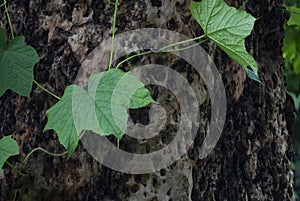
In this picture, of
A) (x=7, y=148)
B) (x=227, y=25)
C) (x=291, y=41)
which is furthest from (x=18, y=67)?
(x=291, y=41)

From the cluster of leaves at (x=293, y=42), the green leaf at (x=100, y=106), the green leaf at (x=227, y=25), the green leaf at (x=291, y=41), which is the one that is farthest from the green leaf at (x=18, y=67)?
the green leaf at (x=291, y=41)

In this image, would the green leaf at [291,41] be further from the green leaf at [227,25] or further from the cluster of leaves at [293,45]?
the green leaf at [227,25]

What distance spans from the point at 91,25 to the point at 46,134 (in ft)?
0.71

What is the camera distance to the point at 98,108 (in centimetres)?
85

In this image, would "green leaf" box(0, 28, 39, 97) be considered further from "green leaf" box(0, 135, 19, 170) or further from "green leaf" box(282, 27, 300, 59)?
"green leaf" box(282, 27, 300, 59)

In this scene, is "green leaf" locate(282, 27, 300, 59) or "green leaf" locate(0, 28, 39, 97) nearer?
"green leaf" locate(0, 28, 39, 97)

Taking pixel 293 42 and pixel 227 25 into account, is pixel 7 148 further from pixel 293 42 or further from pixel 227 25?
pixel 293 42

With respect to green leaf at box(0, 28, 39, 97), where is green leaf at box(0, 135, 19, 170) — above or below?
Result: below

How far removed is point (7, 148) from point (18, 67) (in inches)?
5.7

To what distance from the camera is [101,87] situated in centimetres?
88

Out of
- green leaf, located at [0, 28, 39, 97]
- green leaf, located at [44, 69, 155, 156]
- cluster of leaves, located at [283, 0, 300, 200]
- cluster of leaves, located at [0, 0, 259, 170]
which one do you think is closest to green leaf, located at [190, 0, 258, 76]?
cluster of leaves, located at [0, 0, 259, 170]

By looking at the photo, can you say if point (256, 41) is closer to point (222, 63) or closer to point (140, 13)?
point (222, 63)

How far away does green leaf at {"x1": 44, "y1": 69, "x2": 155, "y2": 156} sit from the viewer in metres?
0.84

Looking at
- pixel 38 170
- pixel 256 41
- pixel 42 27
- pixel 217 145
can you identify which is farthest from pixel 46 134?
pixel 256 41
